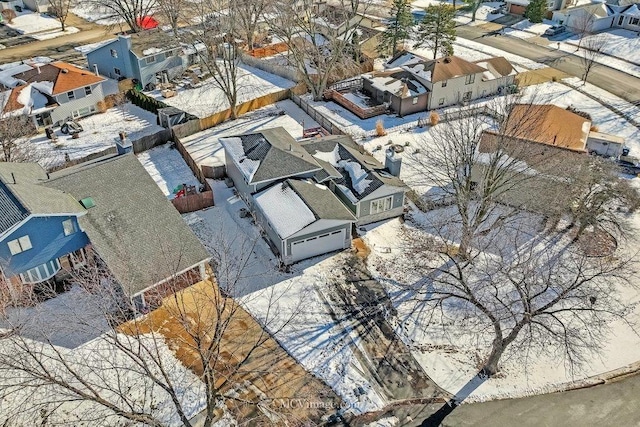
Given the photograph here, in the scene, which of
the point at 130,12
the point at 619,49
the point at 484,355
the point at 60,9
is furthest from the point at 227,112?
the point at 619,49

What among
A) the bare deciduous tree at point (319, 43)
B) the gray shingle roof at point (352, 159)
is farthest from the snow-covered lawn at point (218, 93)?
the gray shingle roof at point (352, 159)

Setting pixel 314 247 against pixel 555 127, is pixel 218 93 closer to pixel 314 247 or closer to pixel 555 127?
pixel 314 247

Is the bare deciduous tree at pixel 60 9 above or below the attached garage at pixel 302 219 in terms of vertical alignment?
above

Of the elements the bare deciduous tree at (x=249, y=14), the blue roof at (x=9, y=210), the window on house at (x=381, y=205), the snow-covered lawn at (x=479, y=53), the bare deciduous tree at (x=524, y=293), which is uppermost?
the bare deciduous tree at (x=249, y=14)

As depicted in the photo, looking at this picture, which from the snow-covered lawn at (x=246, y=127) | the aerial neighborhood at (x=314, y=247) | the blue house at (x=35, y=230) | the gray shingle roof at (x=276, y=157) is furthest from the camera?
the snow-covered lawn at (x=246, y=127)

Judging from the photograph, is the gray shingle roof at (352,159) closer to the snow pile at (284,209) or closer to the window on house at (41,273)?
the snow pile at (284,209)

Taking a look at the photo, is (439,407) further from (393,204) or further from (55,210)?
(55,210)

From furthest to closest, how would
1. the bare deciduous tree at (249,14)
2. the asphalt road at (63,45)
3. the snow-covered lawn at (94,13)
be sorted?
1. the snow-covered lawn at (94,13)
2. the asphalt road at (63,45)
3. the bare deciduous tree at (249,14)

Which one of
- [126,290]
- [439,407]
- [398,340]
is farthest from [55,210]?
[439,407]
